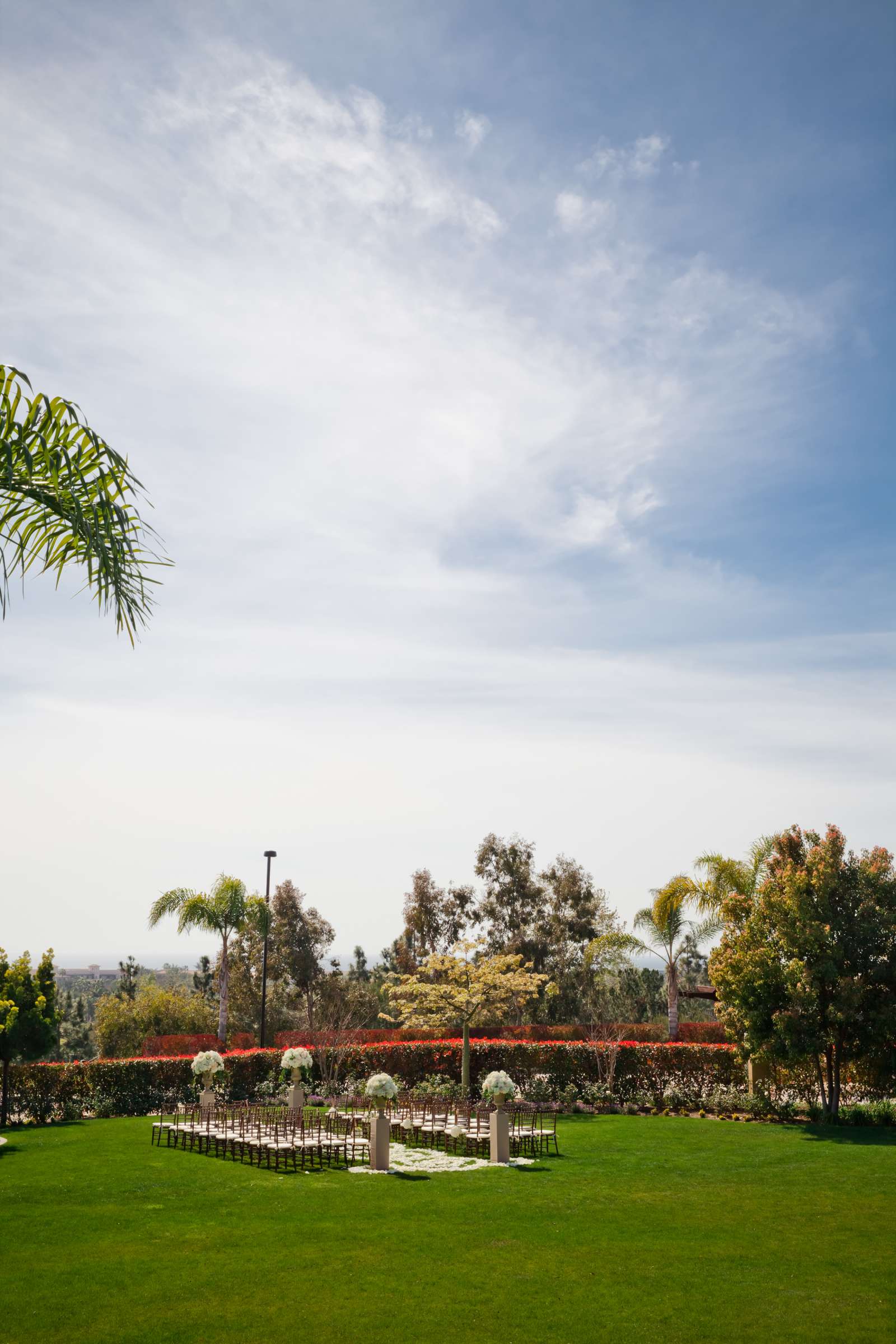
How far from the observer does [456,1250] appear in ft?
37.2

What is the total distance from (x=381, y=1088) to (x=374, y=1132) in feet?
2.72

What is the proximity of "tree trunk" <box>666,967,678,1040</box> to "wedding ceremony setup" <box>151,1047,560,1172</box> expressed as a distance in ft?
37.9

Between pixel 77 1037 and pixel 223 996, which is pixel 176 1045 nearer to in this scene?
pixel 223 996

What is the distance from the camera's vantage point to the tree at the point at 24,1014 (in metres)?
21.3

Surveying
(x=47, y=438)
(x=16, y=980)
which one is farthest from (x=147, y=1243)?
(x=16, y=980)

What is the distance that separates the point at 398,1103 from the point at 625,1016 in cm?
3467

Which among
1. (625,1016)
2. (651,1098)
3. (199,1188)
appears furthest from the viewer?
(625,1016)

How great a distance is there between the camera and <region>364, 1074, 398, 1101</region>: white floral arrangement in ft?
56.5

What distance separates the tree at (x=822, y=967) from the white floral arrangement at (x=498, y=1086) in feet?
24.1

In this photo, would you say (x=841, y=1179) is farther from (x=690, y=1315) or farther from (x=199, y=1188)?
(x=199, y=1188)

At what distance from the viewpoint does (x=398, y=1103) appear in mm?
21641

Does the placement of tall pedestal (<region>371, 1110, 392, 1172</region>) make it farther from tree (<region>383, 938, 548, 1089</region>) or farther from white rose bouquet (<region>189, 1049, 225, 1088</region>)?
tree (<region>383, 938, 548, 1089</region>)

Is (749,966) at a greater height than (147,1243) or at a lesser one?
greater

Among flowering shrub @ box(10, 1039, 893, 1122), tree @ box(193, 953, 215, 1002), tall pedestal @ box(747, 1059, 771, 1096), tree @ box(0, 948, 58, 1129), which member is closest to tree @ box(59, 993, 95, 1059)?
tree @ box(193, 953, 215, 1002)
